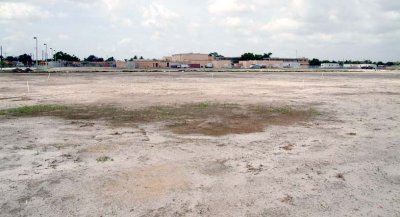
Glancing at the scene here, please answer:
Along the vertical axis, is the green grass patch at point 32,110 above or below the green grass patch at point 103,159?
above

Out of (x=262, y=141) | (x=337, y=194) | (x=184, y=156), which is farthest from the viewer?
(x=262, y=141)

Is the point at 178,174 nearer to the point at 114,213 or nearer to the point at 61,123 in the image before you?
the point at 114,213

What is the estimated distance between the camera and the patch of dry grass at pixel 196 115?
13570 mm

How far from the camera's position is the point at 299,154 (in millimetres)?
9648

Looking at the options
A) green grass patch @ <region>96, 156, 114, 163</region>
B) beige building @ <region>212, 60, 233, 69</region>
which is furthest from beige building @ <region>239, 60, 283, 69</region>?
green grass patch @ <region>96, 156, 114, 163</region>

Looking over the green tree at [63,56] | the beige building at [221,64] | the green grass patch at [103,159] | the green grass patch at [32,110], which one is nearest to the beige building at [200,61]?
the beige building at [221,64]

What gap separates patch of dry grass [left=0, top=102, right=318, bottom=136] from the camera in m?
13.6

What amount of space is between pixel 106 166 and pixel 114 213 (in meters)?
2.70

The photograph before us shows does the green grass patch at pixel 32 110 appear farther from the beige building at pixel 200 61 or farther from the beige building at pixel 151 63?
the beige building at pixel 200 61

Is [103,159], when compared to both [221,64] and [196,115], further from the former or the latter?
[221,64]

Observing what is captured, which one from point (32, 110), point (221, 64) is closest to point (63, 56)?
point (221, 64)

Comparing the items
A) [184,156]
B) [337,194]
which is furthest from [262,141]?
[337,194]

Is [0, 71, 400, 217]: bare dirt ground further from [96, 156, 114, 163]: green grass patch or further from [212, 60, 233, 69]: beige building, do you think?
[212, 60, 233, 69]: beige building

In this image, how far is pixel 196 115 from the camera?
654 inches
